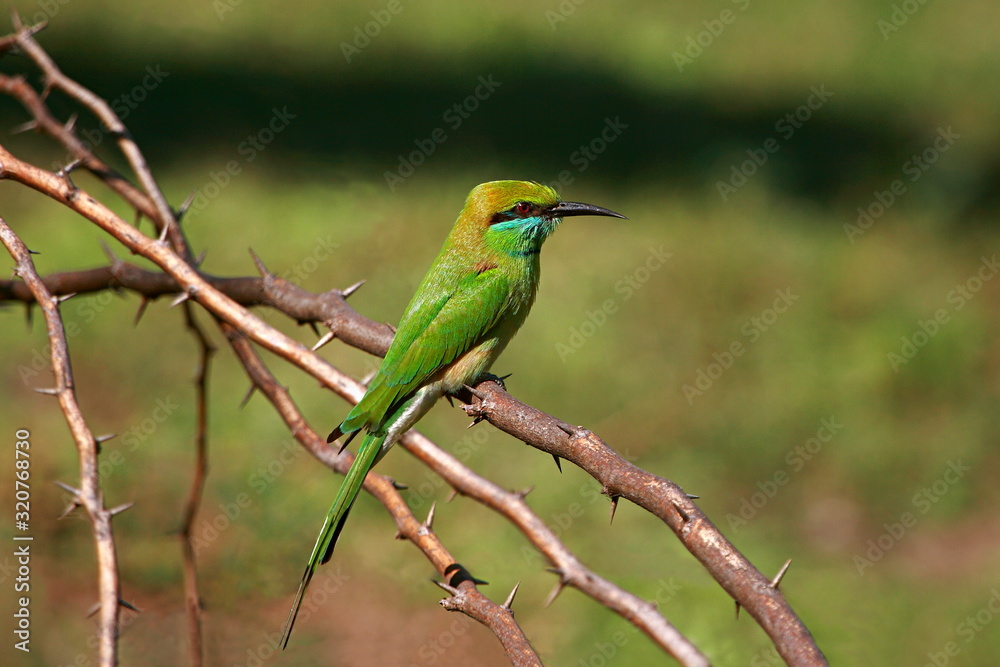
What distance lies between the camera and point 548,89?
Answer: 806 cm

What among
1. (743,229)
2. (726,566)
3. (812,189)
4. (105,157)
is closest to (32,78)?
(105,157)

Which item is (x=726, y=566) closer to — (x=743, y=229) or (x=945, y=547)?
(x=945, y=547)

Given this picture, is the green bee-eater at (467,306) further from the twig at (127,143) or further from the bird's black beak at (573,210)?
the twig at (127,143)

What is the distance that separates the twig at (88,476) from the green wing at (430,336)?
0.80 metres

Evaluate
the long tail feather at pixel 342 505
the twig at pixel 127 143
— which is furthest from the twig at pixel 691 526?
the twig at pixel 127 143

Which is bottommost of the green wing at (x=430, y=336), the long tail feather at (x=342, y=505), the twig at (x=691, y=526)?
the twig at (x=691, y=526)

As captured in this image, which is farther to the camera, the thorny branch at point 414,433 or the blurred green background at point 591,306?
the blurred green background at point 591,306

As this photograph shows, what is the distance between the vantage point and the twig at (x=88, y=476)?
1.65 meters

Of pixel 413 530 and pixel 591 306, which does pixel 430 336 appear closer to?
pixel 413 530

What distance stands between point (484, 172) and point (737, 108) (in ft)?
7.74

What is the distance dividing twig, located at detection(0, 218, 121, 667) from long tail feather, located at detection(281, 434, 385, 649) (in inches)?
22.3

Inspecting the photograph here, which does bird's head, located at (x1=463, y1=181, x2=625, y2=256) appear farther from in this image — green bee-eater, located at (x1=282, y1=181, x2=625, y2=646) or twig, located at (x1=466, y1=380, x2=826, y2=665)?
twig, located at (x1=466, y1=380, x2=826, y2=665)

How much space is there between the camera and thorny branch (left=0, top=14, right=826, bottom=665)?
1.65m

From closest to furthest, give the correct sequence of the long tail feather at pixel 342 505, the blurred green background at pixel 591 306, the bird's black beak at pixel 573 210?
the long tail feather at pixel 342 505
the bird's black beak at pixel 573 210
the blurred green background at pixel 591 306
